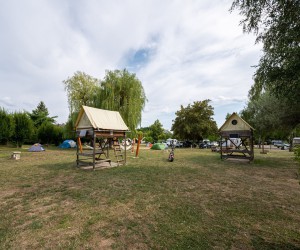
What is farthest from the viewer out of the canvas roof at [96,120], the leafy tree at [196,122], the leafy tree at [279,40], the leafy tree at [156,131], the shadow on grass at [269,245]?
the leafy tree at [156,131]

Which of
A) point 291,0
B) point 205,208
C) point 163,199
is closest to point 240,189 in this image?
point 205,208

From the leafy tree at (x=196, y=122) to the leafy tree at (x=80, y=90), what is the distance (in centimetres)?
1813

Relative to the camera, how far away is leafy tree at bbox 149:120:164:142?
191 ft

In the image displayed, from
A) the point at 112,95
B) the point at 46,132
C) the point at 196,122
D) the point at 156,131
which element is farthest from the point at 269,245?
the point at 156,131

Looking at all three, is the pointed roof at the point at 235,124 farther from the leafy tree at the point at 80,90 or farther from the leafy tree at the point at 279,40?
the leafy tree at the point at 80,90

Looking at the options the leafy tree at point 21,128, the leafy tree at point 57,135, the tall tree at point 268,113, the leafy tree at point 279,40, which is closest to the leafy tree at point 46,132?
the leafy tree at point 57,135

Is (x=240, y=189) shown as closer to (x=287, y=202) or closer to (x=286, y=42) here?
(x=287, y=202)

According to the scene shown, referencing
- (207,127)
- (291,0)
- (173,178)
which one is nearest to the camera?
(291,0)

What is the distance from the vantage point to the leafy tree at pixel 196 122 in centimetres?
3375

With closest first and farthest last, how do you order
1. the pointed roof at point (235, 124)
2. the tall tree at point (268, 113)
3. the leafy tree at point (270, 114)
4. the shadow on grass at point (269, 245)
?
the shadow on grass at point (269, 245) → the leafy tree at point (270, 114) → the tall tree at point (268, 113) → the pointed roof at point (235, 124)

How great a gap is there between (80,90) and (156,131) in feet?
118

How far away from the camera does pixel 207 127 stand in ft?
110

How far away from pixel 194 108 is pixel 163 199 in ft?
103

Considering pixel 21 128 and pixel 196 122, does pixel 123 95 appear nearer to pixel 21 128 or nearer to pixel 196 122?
pixel 21 128
